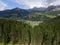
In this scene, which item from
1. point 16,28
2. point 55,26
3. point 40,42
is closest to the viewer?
point 40,42

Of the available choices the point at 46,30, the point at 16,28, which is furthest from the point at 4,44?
the point at 46,30

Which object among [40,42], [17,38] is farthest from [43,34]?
[17,38]

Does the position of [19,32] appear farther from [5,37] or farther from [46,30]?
[46,30]

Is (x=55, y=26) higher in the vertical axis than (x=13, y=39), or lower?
higher

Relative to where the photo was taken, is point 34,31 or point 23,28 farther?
point 23,28

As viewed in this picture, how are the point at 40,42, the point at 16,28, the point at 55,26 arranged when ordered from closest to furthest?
1. the point at 40,42
2. the point at 55,26
3. the point at 16,28

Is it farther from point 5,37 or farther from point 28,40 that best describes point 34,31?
point 5,37
